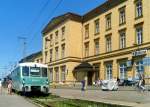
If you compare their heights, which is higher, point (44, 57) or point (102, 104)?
point (44, 57)

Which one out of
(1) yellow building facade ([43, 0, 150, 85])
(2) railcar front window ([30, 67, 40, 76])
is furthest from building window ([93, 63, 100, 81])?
(2) railcar front window ([30, 67, 40, 76])

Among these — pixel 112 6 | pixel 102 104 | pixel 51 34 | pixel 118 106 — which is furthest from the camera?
pixel 51 34

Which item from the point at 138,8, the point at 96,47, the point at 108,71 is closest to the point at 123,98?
the point at 138,8

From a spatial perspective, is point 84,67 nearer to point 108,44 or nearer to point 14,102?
point 108,44

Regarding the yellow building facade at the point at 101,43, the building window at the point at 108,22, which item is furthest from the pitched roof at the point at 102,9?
the building window at the point at 108,22

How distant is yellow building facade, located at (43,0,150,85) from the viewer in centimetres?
4700

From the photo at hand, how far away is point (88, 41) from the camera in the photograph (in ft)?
202

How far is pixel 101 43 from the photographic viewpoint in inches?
2244

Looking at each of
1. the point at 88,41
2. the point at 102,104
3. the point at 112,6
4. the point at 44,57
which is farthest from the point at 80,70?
the point at 102,104

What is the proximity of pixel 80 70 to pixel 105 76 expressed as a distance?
6.88 m

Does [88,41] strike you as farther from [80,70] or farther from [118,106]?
[118,106]

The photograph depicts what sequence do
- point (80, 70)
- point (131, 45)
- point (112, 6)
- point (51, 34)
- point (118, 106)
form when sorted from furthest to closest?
point (51, 34), point (80, 70), point (112, 6), point (131, 45), point (118, 106)


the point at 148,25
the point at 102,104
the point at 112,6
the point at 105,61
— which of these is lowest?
the point at 102,104

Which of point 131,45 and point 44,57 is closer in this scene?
point 131,45
